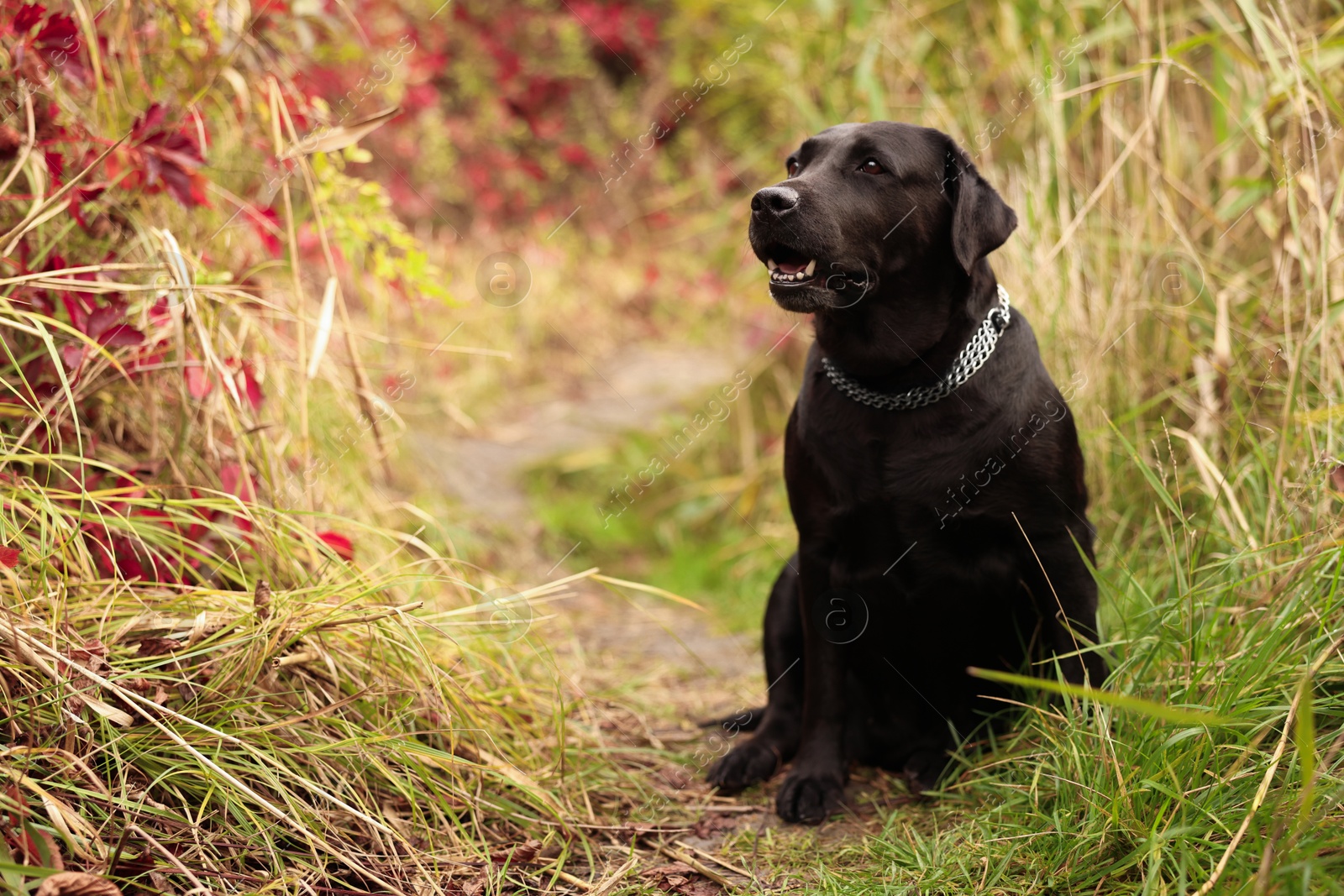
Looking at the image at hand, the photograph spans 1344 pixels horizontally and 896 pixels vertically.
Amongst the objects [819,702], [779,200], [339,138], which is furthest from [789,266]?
[339,138]

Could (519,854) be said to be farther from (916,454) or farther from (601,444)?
(601,444)

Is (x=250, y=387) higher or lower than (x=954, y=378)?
higher

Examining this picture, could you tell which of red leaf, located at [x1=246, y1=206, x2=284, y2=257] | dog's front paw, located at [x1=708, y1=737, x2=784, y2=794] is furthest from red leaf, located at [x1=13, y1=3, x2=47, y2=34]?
dog's front paw, located at [x1=708, y1=737, x2=784, y2=794]

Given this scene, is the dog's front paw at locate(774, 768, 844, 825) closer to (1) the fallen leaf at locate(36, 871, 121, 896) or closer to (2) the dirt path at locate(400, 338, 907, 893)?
(2) the dirt path at locate(400, 338, 907, 893)

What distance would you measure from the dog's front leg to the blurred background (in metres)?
0.10

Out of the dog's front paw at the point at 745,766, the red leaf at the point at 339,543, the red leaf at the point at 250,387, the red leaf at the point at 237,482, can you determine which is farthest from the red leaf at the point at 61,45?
the dog's front paw at the point at 745,766

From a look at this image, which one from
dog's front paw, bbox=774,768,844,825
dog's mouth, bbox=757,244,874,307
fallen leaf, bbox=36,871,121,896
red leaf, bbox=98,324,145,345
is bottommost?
dog's front paw, bbox=774,768,844,825

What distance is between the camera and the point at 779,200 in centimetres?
204

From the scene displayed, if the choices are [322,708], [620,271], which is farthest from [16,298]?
[620,271]

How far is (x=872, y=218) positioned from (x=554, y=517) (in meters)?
2.68

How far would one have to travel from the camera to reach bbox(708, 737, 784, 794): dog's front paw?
2320 mm

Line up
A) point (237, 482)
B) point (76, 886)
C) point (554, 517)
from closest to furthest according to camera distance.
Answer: point (76, 886)
point (237, 482)
point (554, 517)

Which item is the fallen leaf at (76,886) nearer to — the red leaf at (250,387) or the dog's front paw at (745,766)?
the red leaf at (250,387)

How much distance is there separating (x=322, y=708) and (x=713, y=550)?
244 cm
